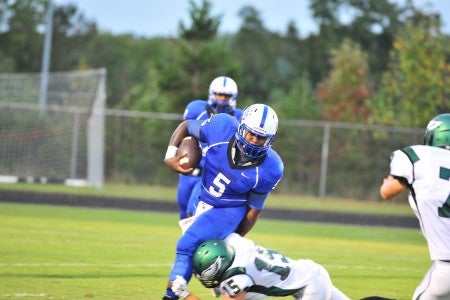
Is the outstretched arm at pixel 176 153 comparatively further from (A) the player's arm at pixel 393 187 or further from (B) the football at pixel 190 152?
(A) the player's arm at pixel 393 187

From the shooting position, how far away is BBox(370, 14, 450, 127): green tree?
103 feet

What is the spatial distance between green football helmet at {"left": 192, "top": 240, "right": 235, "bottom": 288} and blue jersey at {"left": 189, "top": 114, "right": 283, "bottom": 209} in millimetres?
1006

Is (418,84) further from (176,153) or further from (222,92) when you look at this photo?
(176,153)

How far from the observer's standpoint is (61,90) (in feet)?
92.1

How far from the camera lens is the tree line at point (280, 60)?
32.5 metres

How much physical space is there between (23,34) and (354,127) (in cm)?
2869

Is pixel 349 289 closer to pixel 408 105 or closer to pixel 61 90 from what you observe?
pixel 61 90

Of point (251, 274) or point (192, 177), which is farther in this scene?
point (192, 177)

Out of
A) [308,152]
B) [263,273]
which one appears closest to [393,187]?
[263,273]

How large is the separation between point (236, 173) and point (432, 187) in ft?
5.81

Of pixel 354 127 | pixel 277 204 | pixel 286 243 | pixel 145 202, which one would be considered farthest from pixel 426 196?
pixel 354 127

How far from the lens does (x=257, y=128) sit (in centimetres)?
768

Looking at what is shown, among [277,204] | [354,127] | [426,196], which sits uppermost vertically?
[426,196]

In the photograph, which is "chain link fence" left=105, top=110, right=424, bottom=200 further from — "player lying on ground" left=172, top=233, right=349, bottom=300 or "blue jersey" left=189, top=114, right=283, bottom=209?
"player lying on ground" left=172, top=233, right=349, bottom=300
